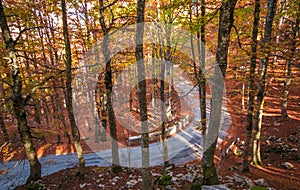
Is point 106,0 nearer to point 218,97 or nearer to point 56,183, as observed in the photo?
point 218,97

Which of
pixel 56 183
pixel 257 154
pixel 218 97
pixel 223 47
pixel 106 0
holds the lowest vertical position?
pixel 56 183

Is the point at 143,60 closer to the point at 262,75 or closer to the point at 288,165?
the point at 262,75

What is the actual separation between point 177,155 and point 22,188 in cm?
901

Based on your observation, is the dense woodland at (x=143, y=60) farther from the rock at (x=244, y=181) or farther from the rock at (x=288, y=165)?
the rock at (x=244, y=181)

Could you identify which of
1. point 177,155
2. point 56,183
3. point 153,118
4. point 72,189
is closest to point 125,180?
point 72,189

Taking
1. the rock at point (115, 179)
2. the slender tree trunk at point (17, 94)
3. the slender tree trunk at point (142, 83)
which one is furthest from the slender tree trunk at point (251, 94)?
the slender tree trunk at point (17, 94)

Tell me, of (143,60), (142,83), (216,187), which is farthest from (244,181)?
(143,60)

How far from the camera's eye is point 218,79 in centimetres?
540

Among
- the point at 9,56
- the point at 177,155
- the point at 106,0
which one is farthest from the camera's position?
the point at 177,155

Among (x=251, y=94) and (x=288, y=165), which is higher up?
(x=251, y=94)

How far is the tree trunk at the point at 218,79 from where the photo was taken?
5.13 metres

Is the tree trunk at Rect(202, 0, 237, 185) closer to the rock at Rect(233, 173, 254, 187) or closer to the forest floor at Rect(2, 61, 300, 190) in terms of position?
the forest floor at Rect(2, 61, 300, 190)

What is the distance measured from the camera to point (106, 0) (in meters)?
9.44

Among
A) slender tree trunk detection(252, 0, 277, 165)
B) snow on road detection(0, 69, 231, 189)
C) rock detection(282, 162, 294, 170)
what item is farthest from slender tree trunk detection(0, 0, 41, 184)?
rock detection(282, 162, 294, 170)
